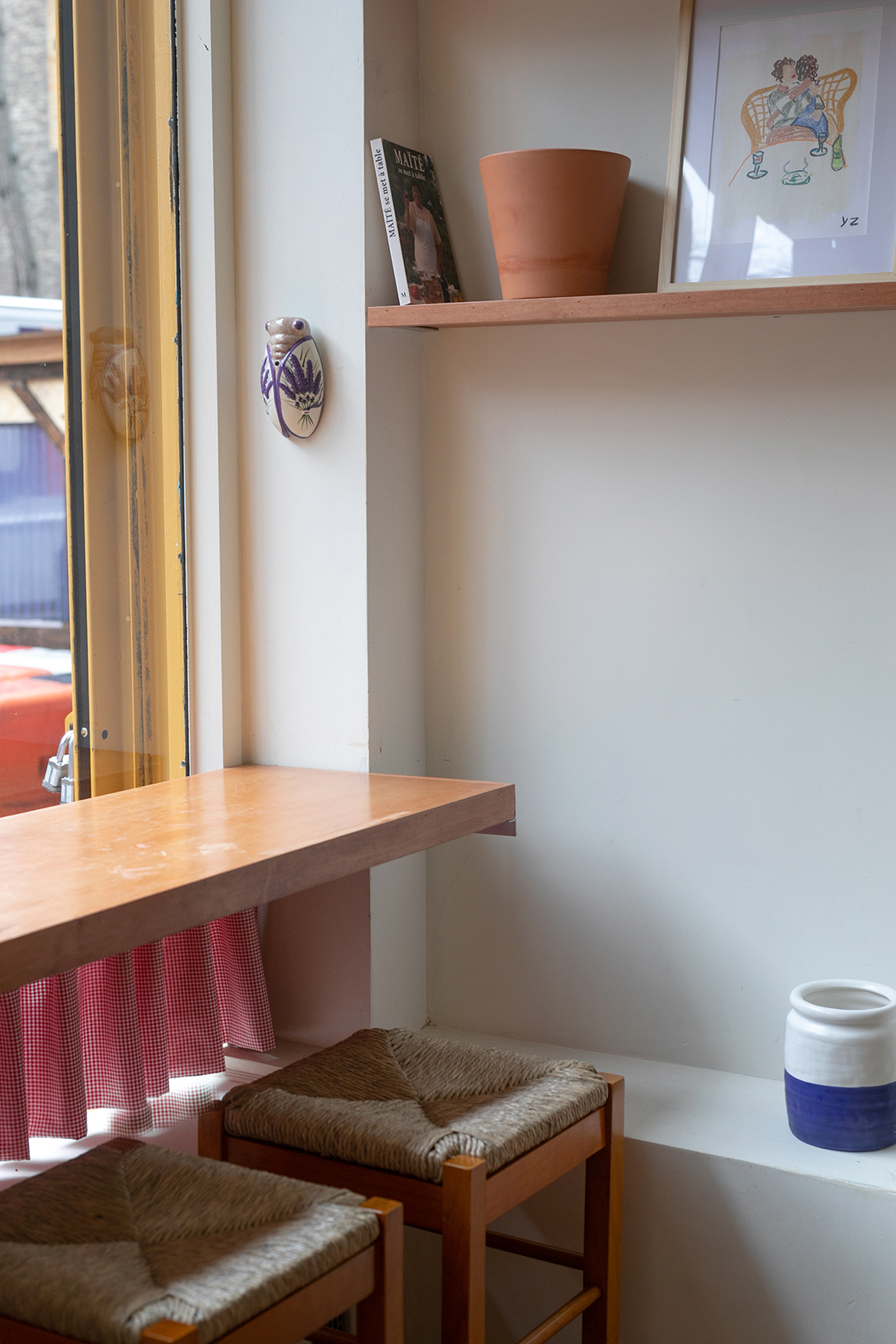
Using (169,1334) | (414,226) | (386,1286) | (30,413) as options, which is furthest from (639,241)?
(169,1334)

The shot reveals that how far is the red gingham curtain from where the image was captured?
64.2 inches

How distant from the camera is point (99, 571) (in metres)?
1.97

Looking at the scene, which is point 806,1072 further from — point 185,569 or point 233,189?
point 233,189

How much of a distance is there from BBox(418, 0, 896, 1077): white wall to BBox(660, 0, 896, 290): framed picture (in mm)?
88

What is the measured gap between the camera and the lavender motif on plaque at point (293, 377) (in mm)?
1944

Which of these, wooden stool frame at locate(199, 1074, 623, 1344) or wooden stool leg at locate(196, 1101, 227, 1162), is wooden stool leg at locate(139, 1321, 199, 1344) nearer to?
wooden stool frame at locate(199, 1074, 623, 1344)

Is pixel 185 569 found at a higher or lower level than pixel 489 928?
higher

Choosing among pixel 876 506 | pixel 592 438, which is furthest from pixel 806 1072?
pixel 592 438

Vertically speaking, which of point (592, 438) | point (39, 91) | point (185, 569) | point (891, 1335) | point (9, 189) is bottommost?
point (891, 1335)

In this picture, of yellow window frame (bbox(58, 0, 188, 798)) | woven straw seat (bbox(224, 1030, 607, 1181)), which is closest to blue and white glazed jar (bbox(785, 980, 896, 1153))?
woven straw seat (bbox(224, 1030, 607, 1181))

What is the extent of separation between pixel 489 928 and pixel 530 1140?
0.70 metres

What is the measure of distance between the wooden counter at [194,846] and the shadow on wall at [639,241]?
31.2 inches

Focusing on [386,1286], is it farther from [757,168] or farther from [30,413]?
[757,168]

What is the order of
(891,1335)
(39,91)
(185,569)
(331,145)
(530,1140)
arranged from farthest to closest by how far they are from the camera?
(185,569) → (331,145) → (39,91) → (891,1335) → (530,1140)
